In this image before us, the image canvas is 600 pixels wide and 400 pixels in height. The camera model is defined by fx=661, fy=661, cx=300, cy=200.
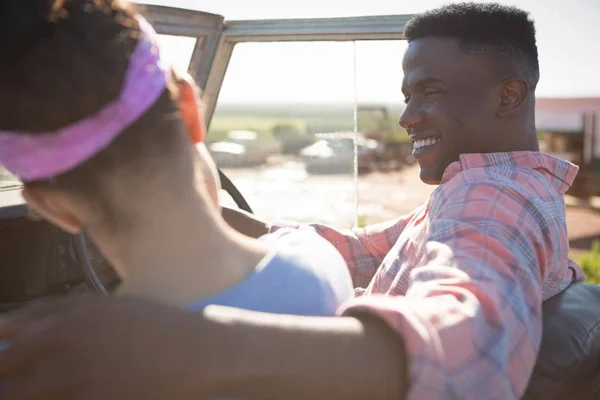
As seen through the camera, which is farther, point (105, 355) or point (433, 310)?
point (433, 310)

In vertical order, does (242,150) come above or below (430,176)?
below

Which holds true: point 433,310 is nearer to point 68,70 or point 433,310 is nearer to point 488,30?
point 68,70

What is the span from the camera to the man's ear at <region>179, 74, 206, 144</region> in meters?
0.90

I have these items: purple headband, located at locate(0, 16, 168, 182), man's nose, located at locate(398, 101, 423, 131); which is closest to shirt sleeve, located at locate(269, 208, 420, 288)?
man's nose, located at locate(398, 101, 423, 131)

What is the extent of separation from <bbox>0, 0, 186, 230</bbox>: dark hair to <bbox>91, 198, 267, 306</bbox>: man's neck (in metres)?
0.08

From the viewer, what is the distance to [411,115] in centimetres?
161

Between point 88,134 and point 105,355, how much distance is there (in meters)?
0.25

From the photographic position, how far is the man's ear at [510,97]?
1.55m

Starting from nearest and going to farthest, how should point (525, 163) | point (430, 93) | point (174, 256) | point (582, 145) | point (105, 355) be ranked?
point (105, 355) < point (174, 256) < point (525, 163) < point (430, 93) < point (582, 145)

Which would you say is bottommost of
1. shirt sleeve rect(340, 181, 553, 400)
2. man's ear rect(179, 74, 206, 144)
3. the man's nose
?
shirt sleeve rect(340, 181, 553, 400)

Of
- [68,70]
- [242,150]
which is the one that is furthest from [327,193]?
A: [68,70]

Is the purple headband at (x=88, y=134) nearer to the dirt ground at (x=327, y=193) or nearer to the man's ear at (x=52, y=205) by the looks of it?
the man's ear at (x=52, y=205)

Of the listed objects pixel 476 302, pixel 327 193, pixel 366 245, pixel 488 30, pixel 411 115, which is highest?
pixel 488 30

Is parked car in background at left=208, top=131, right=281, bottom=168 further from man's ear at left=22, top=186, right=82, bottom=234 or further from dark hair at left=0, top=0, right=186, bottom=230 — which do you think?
dark hair at left=0, top=0, right=186, bottom=230
